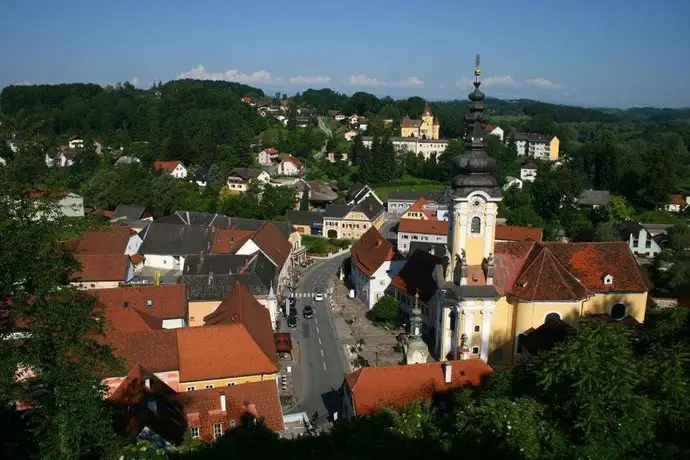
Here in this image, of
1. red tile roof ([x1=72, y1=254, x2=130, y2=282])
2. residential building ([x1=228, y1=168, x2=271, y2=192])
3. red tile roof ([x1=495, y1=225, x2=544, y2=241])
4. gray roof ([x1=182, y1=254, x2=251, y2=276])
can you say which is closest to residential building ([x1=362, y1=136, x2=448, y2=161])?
residential building ([x1=228, y1=168, x2=271, y2=192])

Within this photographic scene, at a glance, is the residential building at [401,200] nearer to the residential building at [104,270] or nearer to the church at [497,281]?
the residential building at [104,270]

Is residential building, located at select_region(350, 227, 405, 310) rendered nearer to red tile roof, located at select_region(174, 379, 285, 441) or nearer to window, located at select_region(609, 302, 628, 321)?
window, located at select_region(609, 302, 628, 321)

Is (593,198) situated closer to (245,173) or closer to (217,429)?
(245,173)

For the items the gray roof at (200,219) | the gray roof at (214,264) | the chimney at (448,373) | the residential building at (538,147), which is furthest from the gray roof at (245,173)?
the chimney at (448,373)

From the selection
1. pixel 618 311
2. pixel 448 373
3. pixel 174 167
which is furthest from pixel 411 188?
pixel 448 373

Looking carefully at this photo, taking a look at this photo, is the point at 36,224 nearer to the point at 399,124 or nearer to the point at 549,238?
the point at 549,238

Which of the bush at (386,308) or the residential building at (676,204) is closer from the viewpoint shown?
the bush at (386,308)
